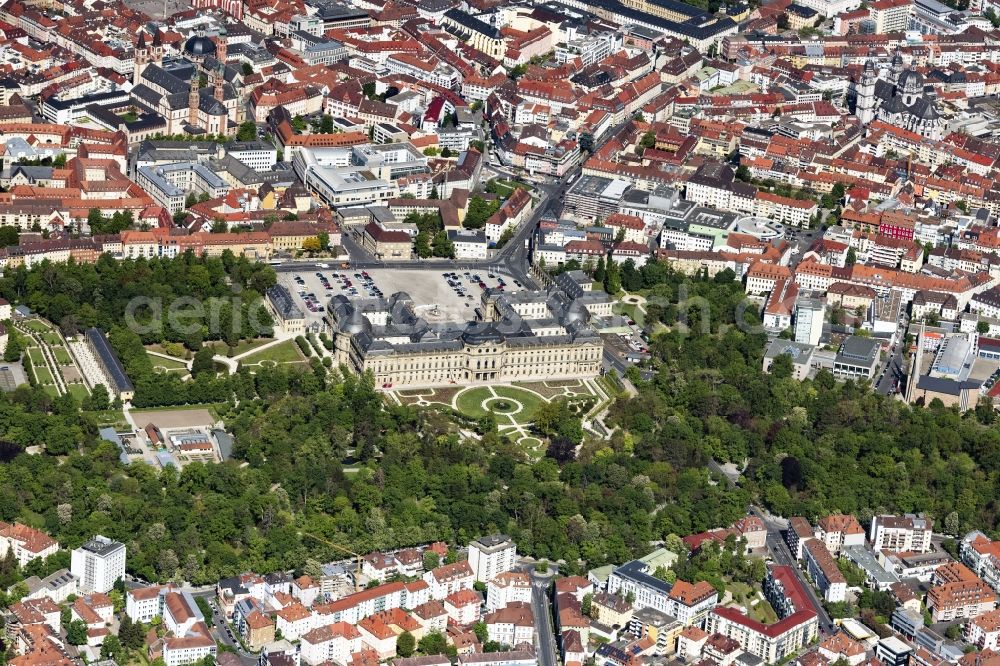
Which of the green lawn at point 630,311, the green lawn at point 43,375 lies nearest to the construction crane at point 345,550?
the green lawn at point 43,375

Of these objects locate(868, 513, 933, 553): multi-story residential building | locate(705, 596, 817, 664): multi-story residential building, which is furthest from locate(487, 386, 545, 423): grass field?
locate(705, 596, 817, 664): multi-story residential building

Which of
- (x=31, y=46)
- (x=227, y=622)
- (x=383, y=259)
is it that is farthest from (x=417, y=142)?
(x=227, y=622)

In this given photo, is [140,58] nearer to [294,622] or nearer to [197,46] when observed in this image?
[197,46]

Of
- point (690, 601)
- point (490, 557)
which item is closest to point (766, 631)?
point (690, 601)

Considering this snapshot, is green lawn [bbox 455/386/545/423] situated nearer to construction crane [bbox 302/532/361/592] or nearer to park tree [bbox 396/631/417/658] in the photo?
construction crane [bbox 302/532/361/592]

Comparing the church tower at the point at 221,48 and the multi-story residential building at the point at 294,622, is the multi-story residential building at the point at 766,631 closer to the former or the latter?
the multi-story residential building at the point at 294,622

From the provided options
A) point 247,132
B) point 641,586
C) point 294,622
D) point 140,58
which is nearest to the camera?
point 294,622
